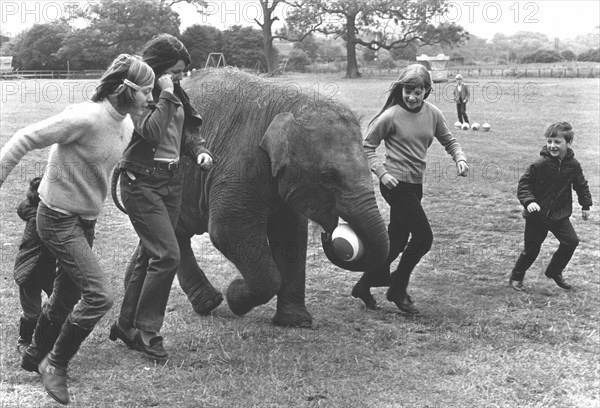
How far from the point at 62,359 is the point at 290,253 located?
250cm

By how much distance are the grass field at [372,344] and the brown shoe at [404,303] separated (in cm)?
10

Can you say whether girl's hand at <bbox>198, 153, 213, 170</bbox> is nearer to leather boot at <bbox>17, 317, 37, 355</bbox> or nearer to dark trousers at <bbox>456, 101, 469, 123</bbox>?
leather boot at <bbox>17, 317, 37, 355</bbox>

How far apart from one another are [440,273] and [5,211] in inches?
250

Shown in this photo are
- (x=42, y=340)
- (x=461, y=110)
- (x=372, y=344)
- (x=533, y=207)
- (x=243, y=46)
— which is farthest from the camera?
(x=243, y=46)

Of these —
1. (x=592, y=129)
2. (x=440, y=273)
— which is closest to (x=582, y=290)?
(x=440, y=273)

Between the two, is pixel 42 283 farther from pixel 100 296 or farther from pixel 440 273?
pixel 440 273

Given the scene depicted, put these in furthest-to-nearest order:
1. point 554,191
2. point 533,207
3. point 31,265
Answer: point 554,191, point 533,207, point 31,265

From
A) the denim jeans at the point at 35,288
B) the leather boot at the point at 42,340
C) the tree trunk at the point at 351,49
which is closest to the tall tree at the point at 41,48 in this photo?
the tree trunk at the point at 351,49

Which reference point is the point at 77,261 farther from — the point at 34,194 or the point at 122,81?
the point at 122,81

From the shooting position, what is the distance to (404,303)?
727 centimetres

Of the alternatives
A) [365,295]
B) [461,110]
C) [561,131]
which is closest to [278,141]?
[365,295]

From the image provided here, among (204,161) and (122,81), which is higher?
(122,81)

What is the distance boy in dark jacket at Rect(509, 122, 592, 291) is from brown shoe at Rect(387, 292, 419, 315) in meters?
1.58

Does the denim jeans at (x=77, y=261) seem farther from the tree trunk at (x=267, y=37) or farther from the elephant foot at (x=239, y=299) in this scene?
the tree trunk at (x=267, y=37)
